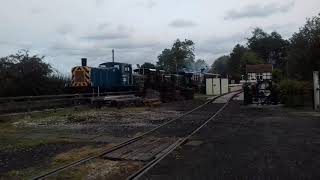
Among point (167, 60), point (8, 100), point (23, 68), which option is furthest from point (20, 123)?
point (167, 60)

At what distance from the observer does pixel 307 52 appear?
41.6m

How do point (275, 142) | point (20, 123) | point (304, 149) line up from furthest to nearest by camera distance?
point (20, 123)
point (275, 142)
point (304, 149)

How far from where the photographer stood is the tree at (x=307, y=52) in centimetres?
3975

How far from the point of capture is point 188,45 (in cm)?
12181

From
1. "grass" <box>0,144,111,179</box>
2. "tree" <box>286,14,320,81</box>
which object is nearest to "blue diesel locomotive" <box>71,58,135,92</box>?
"tree" <box>286,14,320,81</box>

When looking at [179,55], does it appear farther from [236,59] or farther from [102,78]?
[102,78]

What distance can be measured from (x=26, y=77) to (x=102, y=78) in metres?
6.91

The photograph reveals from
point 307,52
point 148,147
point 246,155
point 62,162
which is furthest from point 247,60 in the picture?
point 62,162

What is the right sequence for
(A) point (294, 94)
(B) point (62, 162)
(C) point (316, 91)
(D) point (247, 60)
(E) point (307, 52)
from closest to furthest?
(B) point (62, 162) → (C) point (316, 91) → (A) point (294, 94) → (E) point (307, 52) → (D) point (247, 60)

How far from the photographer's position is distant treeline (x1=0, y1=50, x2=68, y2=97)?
1390 inches

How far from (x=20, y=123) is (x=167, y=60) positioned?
323 ft

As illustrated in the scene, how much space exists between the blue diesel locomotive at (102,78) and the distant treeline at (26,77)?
1833mm

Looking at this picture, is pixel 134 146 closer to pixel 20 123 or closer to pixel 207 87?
pixel 20 123

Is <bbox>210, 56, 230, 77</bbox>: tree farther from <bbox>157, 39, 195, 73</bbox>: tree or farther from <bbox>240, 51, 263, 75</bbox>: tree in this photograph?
<bbox>157, 39, 195, 73</bbox>: tree
